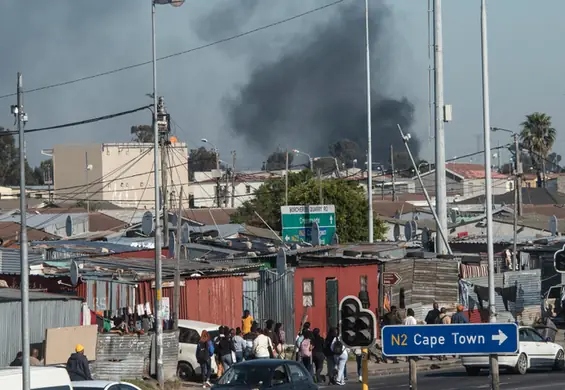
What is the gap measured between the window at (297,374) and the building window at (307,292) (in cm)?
1577

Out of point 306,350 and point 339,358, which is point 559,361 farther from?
point 306,350

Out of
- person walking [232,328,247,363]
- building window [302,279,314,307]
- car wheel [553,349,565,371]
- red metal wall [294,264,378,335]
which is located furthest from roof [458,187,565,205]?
person walking [232,328,247,363]

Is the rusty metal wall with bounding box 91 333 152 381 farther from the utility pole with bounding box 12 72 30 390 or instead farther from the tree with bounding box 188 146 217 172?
the tree with bounding box 188 146 217 172

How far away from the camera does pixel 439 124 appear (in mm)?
39781

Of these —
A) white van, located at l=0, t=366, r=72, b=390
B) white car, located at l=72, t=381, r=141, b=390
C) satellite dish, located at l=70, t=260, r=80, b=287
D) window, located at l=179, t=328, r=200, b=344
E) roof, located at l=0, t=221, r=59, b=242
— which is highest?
roof, located at l=0, t=221, r=59, b=242

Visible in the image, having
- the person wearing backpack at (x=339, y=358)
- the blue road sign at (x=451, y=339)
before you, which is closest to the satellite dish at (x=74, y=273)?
the person wearing backpack at (x=339, y=358)

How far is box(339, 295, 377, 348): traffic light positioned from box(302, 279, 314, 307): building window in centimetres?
2265

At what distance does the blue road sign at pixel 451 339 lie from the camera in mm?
14008

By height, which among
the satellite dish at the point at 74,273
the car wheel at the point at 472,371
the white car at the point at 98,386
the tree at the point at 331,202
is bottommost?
the car wheel at the point at 472,371

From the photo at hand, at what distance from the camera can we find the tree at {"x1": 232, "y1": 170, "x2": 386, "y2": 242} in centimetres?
7331

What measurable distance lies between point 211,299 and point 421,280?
10172 millimetres

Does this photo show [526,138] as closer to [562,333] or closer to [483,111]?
[562,333]

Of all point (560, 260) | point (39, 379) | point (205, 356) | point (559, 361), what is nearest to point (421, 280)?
point (559, 361)

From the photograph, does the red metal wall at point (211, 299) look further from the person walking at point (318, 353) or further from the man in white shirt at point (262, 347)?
the man in white shirt at point (262, 347)
